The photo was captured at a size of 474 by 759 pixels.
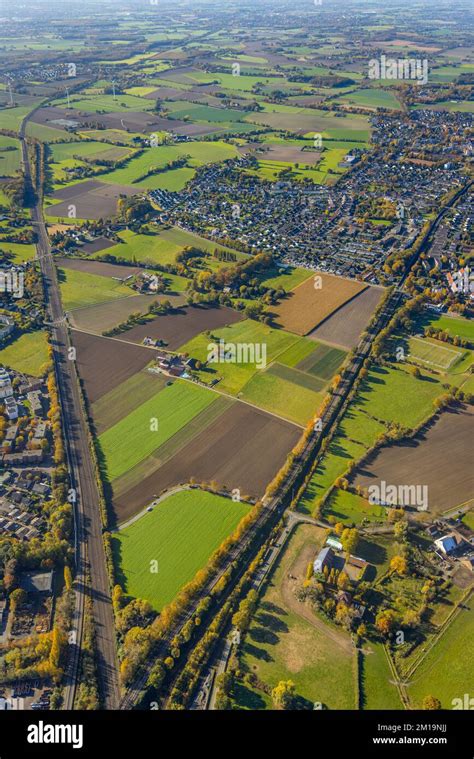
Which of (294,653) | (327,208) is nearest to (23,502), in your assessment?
(294,653)

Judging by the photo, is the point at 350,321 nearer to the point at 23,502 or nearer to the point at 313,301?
the point at 313,301

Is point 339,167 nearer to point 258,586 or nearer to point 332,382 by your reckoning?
point 332,382

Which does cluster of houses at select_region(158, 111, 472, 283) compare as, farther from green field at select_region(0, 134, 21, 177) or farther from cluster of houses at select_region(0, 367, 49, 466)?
cluster of houses at select_region(0, 367, 49, 466)

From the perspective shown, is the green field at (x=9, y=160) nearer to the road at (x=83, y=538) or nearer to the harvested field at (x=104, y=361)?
the road at (x=83, y=538)

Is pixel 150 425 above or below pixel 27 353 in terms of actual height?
below

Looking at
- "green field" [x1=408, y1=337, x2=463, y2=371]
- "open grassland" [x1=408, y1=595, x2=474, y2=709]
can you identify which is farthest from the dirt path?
"green field" [x1=408, y1=337, x2=463, y2=371]
